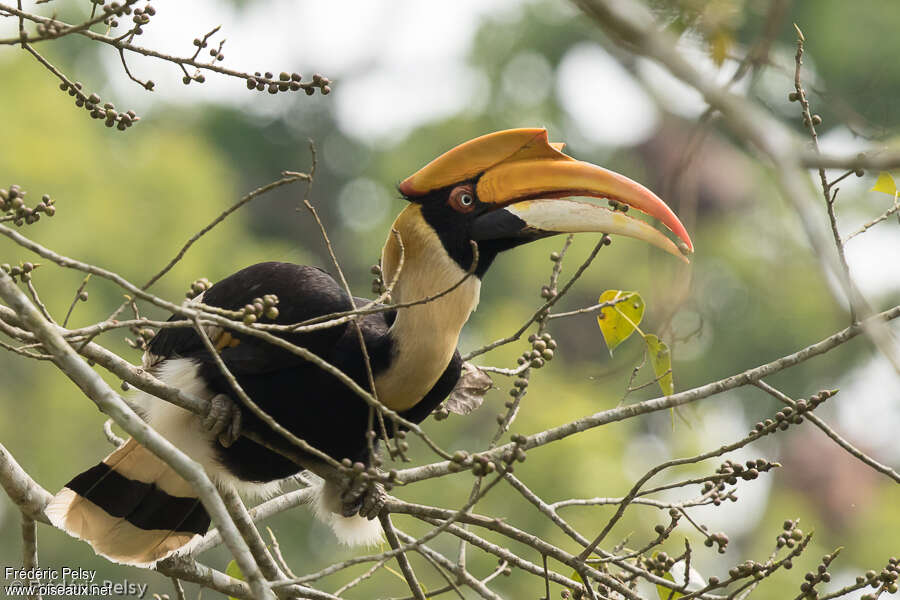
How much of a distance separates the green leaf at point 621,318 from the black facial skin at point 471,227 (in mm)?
324

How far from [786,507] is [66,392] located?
31.6 ft

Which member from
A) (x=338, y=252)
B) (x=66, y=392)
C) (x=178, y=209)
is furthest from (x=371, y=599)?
(x=338, y=252)

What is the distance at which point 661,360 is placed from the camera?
2.87 m

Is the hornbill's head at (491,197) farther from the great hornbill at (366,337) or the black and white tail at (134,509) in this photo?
the black and white tail at (134,509)

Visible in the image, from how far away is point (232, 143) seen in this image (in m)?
23.2

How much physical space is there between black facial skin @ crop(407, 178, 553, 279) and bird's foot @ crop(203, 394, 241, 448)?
75 cm

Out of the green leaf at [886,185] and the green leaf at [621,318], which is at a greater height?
the green leaf at [886,185]

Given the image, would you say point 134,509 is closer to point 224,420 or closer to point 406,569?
point 224,420

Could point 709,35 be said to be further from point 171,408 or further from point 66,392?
point 66,392

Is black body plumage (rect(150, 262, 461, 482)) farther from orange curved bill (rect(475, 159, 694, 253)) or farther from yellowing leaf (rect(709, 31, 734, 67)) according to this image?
yellowing leaf (rect(709, 31, 734, 67))

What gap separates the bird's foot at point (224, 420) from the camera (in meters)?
2.99

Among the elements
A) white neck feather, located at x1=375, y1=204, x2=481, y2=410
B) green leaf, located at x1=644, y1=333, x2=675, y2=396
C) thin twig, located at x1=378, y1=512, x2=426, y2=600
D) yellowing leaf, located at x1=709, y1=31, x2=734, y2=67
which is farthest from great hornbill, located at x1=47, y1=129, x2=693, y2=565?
yellowing leaf, located at x1=709, y1=31, x2=734, y2=67

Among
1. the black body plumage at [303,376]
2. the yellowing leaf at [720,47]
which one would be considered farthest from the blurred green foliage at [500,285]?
the yellowing leaf at [720,47]

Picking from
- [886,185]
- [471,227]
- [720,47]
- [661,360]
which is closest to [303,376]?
[471,227]
